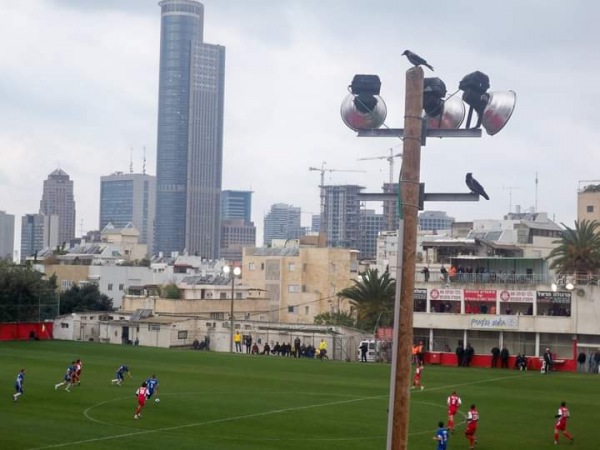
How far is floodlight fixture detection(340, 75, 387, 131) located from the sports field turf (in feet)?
67.8

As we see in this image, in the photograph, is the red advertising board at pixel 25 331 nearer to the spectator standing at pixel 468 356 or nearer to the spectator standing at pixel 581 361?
the spectator standing at pixel 468 356

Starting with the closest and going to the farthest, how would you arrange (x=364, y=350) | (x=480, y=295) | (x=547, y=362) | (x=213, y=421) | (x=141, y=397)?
(x=141, y=397)
(x=213, y=421)
(x=547, y=362)
(x=364, y=350)
(x=480, y=295)

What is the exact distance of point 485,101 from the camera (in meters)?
16.6

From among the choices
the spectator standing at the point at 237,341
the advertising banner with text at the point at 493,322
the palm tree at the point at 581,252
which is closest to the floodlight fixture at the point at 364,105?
the advertising banner with text at the point at 493,322

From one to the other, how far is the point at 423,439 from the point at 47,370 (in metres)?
30.3

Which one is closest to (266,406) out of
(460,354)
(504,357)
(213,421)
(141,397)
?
(213,421)

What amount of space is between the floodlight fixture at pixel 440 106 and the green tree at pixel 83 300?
103547 millimetres

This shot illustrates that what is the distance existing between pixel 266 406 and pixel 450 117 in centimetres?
3207

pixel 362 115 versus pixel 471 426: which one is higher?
pixel 362 115

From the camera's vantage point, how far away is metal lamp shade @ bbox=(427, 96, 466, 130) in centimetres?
1678

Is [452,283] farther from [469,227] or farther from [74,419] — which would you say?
[469,227]

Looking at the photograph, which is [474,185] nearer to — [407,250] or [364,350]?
[407,250]

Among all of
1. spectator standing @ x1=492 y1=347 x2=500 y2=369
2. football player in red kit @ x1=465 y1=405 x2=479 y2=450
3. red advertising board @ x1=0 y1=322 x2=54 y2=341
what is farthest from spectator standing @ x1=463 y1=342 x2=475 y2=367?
football player in red kit @ x1=465 y1=405 x2=479 y2=450

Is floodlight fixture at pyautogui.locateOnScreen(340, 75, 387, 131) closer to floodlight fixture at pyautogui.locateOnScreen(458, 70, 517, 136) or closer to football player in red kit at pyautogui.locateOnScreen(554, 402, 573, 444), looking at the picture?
floodlight fixture at pyautogui.locateOnScreen(458, 70, 517, 136)
